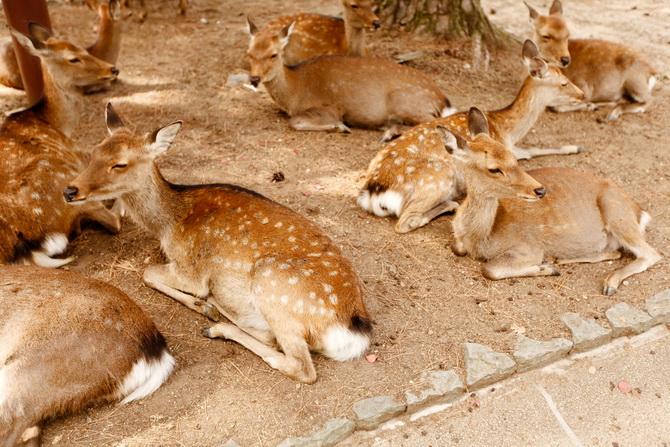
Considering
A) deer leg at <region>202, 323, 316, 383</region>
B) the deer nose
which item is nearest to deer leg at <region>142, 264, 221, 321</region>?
deer leg at <region>202, 323, 316, 383</region>

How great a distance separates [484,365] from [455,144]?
4.84ft

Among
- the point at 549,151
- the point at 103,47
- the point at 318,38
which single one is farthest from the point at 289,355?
the point at 103,47

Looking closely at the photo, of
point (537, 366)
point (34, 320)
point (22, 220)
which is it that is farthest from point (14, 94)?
point (537, 366)

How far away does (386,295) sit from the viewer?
157 inches

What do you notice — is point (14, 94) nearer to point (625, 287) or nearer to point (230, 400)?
point (230, 400)

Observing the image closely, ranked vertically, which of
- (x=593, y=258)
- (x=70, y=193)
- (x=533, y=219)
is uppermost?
(x=70, y=193)

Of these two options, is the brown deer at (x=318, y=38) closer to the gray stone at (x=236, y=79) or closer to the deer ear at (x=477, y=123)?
the gray stone at (x=236, y=79)

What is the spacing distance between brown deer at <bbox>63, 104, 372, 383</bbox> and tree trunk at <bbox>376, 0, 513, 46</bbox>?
4.70 meters

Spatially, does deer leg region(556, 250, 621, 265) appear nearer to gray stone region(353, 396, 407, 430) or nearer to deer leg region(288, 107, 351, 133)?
gray stone region(353, 396, 407, 430)

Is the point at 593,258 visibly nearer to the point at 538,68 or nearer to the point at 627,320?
the point at 627,320

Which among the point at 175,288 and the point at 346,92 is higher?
the point at 346,92

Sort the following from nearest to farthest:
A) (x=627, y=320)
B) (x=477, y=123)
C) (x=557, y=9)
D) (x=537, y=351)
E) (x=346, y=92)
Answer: (x=537, y=351) → (x=627, y=320) → (x=477, y=123) → (x=346, y=92) → (x=557, y=9)

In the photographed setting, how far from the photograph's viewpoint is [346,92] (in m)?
6.25

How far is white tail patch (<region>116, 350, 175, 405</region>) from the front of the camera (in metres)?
3.10
